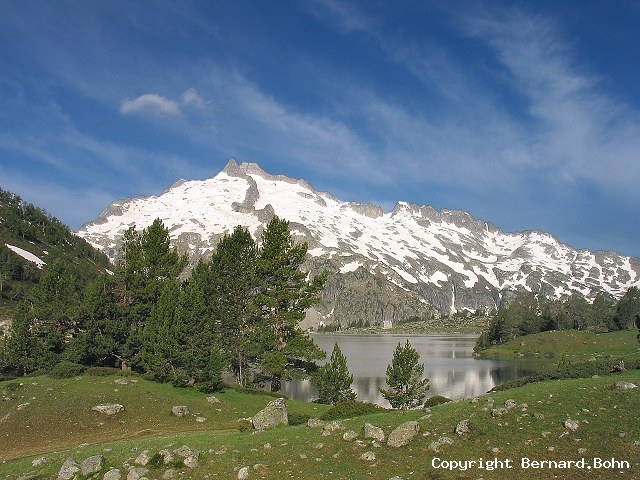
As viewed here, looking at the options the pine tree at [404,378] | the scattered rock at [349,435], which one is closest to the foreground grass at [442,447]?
the scattered rock at [349,435]

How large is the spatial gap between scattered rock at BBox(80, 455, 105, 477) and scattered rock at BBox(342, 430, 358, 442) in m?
11.6

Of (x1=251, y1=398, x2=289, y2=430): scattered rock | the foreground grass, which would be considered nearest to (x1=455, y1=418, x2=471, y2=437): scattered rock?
the foreground grass

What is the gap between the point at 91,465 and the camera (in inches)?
875

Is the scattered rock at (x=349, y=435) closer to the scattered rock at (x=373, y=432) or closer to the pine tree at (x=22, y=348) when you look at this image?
the scattered rock at (x=373, y=432)

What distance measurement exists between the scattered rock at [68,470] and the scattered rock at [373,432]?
1377cm

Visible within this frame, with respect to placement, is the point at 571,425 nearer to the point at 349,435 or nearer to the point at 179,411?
the point at 349,435

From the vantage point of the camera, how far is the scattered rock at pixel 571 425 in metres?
21.6

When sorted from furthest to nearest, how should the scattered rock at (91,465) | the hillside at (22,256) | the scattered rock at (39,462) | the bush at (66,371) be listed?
the hillside at (22,256) < the bush at (66,371) < the scattered rock at (39,462) < the scattered rock at (91,465)

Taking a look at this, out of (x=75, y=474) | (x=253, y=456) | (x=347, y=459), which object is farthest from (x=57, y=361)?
(x=347, y=459)

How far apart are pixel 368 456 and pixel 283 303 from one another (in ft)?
119

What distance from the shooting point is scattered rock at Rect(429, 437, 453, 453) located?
21.5m

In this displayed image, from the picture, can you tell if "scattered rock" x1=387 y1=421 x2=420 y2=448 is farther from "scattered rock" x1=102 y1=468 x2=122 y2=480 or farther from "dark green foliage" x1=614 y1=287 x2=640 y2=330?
"dark green foliage" x1=614 y1=287 x2=640 y2=330

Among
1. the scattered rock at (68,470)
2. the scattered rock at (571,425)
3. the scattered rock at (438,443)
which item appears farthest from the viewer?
the scattered rock at (68,470)

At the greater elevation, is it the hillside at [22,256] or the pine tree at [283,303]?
the hillside at [22,256]
